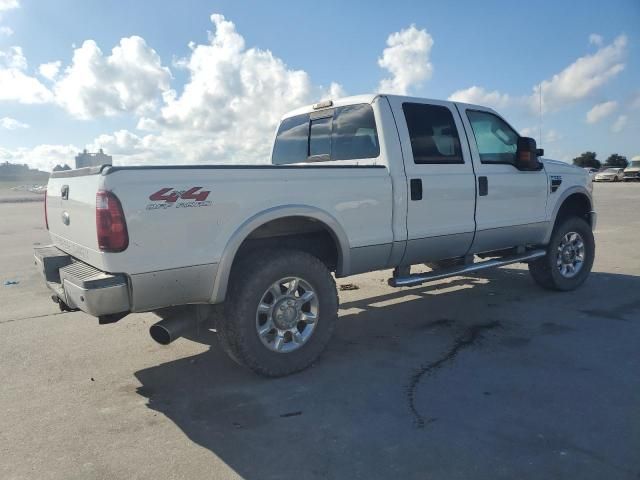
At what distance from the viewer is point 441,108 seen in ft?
16.3

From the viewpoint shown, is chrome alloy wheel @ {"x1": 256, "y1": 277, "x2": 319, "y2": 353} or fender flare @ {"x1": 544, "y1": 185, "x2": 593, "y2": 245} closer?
chrome alloy wheel @ {"x1": 256, "y1": 277, "x2": 319, "y2": 353}

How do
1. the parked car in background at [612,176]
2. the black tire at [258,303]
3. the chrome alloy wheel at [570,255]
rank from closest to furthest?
the black tire at [258,303]
the chrome alloy wheel at [570,255]
the parked car in background at [612,176]

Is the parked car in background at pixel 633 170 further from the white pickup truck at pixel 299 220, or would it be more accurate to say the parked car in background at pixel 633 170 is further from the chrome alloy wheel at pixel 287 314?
the chrome alloy wheel at pixel 287 314

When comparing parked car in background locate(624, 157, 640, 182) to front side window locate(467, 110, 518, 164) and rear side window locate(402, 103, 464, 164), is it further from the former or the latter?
rear side window locate(402, 103, 464, 164)

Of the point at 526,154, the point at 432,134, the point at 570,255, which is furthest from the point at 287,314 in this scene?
the point at 570,255

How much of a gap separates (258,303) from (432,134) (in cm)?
238

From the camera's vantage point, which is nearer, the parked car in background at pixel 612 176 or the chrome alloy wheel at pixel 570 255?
the chrome alloy wheel at pixel 570 255

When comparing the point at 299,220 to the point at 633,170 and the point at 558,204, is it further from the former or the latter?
the point at 633,170

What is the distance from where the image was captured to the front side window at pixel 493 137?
5.20 metres

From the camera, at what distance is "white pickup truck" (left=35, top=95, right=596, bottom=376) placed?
3166mm

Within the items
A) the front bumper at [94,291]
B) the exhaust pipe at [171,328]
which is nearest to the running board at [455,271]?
the exhaust pipe at [171,328]

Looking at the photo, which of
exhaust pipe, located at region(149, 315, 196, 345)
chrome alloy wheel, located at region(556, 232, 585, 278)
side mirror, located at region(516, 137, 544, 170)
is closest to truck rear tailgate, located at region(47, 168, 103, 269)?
exhaust pipe, located at region(149, 315, 196, 345)

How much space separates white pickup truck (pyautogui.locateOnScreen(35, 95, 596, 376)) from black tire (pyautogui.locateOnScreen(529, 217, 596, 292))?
22cm

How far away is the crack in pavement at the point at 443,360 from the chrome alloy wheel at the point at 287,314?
865 millimetres
